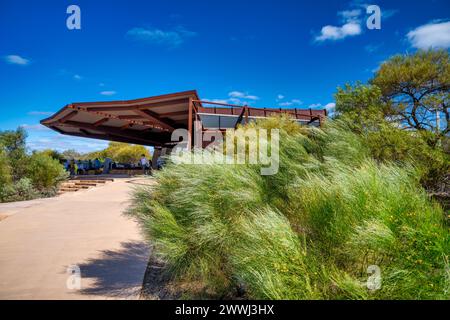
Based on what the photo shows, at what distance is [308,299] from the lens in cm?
143

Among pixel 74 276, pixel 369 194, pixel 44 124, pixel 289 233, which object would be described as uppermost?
pixel 44 124

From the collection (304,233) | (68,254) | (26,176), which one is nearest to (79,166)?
(26,176)

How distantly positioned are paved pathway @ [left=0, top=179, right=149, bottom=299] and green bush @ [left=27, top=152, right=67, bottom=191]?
14.8 ft

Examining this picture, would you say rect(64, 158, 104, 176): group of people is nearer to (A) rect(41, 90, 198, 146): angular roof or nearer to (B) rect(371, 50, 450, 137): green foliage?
(A) rect(41, 90, 198, 146): angular roof

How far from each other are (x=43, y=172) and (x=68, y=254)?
932 cm

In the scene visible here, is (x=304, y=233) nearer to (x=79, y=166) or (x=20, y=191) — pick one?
(x=20, y=191)

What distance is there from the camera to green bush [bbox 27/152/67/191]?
35.3 feet

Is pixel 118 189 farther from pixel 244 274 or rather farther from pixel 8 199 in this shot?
pixel 244 274

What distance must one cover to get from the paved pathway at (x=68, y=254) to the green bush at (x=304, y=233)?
0.83 meters

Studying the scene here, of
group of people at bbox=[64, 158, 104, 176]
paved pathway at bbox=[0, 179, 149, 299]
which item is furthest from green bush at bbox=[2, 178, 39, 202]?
group of people at bbox=[64, 158, 104, 176]

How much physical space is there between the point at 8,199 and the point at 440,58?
56.4ft

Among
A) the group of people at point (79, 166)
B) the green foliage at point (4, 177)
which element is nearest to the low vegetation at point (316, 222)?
the green foliage at point (4, 177)

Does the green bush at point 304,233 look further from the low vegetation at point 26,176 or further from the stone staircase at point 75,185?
the stone staircase at point 75,185

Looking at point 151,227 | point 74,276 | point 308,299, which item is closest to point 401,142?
point 308,299
